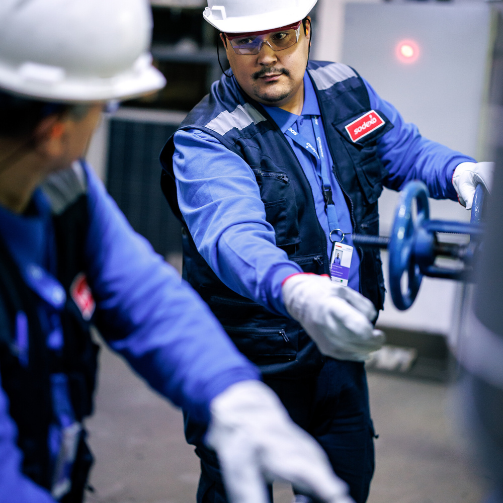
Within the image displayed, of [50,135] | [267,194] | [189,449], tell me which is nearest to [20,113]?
[50,135]

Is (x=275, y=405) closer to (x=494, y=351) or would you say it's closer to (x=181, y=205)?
(x=494, y=351)

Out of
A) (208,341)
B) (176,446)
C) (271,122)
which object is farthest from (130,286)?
(176,446)

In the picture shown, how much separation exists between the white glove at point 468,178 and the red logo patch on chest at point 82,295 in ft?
3.34

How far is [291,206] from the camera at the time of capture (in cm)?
146

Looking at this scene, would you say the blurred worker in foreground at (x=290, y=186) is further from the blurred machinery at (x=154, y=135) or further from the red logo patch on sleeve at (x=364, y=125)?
the blurred machinery at (x=154, y=135)

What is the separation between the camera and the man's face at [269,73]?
1.54m

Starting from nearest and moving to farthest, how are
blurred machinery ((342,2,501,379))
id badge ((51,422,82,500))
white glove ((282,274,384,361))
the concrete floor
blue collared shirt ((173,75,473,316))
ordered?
id badge ((51,422,82,500)), white glove ((282,274,384,361)), blue collared shirt ((173,75,473,316)), the concrete floor, blurred machinery ((342,2,501,379))

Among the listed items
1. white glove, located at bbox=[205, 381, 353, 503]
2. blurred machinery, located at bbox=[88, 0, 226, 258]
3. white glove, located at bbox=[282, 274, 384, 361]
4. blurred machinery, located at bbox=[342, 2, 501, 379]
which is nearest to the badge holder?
white glove, located at bbox=[282, 274, 384, 361]

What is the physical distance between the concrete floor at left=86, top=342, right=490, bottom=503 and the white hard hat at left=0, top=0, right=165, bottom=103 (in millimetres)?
1697

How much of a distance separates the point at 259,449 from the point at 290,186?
763 mm

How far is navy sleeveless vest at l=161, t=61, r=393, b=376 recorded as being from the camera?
1470 millimetres

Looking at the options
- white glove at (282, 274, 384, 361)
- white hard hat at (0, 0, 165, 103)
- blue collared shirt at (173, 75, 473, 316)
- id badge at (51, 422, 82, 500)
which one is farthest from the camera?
blue collared shirt at (173, 75, 473, 316)

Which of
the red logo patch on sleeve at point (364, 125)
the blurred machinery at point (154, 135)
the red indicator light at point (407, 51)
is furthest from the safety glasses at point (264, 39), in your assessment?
the blurred machinery at point (154, 135)

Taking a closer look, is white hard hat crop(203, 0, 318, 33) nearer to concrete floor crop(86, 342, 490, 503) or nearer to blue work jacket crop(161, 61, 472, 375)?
blue work jacket crop(161, 61, 472, 375)
